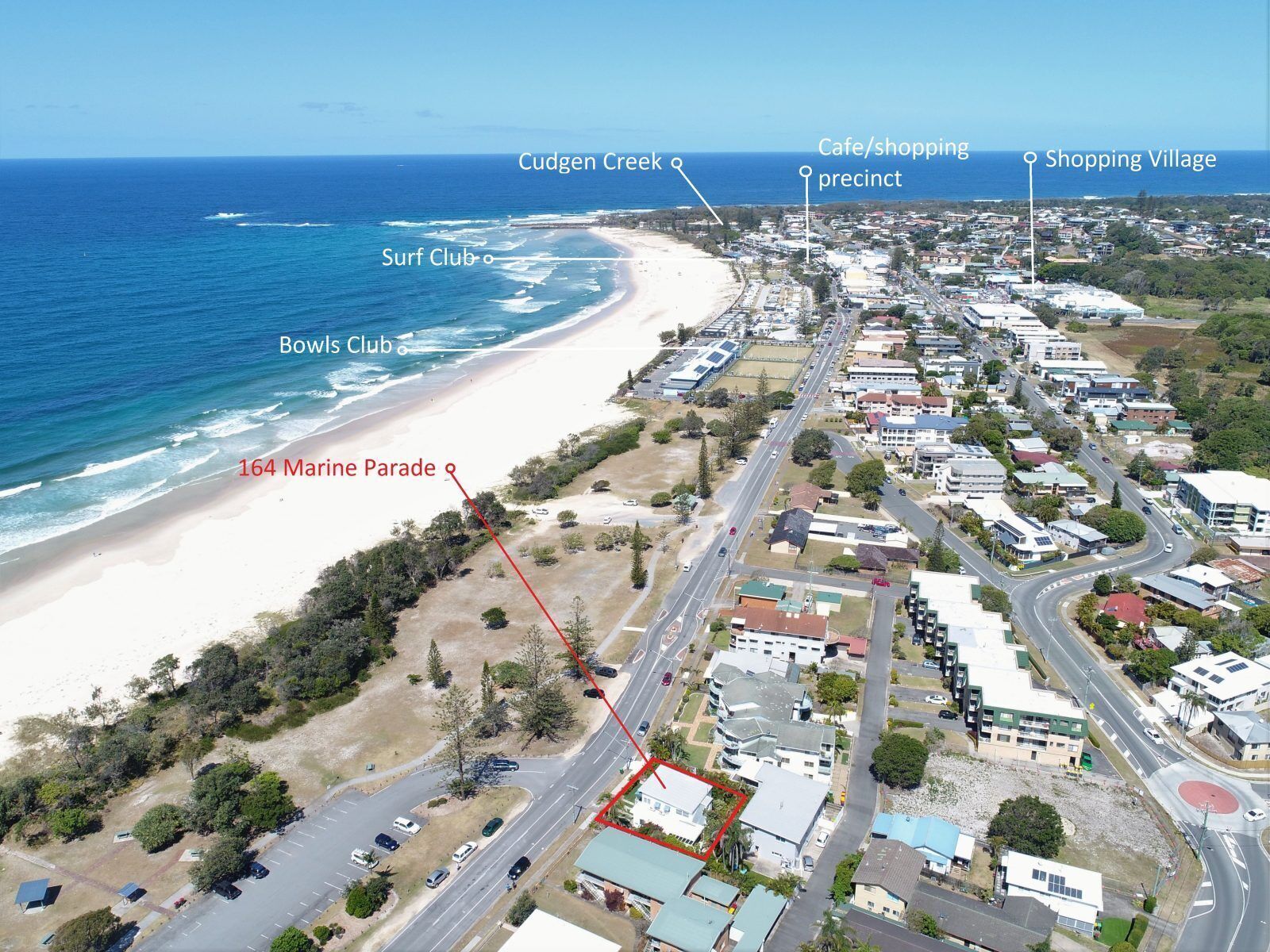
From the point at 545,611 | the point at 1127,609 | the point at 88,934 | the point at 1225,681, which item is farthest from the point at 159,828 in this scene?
the point at 1127,609

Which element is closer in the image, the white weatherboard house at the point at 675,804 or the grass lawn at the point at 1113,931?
the grass lawn at the point at 1113,931

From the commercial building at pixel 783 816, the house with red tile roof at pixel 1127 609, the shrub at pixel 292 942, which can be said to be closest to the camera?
the shrub at pixel 292 942

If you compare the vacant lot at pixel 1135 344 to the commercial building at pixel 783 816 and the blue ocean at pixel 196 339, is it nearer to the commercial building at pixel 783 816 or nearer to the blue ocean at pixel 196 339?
the blue ocean at pixel 196 339

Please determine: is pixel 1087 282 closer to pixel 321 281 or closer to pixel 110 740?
pixel 321 281

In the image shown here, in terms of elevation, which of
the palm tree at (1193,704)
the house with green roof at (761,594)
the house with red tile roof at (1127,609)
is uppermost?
the house with green roof at (761,594)

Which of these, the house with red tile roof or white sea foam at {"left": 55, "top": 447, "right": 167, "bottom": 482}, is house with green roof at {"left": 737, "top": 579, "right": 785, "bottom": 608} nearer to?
the house with red tile roof

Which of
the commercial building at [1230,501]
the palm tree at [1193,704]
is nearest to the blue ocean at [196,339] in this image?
the palm tree at [1193,704]

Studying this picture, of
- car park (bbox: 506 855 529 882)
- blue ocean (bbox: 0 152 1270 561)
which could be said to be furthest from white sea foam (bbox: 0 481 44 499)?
car park (bbox: 506 855 529 882)

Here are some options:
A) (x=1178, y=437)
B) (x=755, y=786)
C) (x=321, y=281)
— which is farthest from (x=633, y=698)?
(x=321, y=281)
